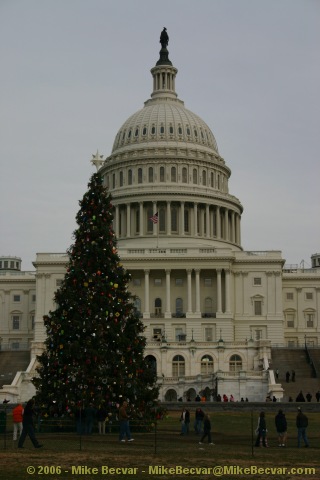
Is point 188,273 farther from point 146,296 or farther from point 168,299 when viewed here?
point 146,296

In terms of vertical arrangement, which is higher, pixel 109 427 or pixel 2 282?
pixel 2 282

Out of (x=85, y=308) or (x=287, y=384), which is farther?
(x=287, y=384)

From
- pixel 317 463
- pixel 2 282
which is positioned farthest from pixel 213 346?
pixel 317 463

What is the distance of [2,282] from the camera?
14212 centimetres

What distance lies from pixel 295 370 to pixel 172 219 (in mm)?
47898

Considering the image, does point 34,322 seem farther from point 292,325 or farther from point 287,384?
point 287,384

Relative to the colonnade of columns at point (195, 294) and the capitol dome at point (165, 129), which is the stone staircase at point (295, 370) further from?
the capitol dome at point (165, 129)

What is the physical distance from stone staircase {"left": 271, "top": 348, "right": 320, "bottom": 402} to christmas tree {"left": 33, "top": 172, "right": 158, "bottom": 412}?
3501cm

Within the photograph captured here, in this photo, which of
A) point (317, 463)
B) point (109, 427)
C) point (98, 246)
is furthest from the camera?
point (98, 246)

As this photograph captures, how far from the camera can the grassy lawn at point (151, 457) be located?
3319 centimetres

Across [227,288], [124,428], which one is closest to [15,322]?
[227,288]

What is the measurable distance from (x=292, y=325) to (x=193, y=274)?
17.5 meters

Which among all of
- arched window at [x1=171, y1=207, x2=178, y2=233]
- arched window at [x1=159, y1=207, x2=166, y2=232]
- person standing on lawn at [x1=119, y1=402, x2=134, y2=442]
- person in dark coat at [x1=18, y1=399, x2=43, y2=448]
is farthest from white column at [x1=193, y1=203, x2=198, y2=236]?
person in dark coat at [x1=18, y1=399, x2=43, y2=448]

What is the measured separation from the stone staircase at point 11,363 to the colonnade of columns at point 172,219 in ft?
121
